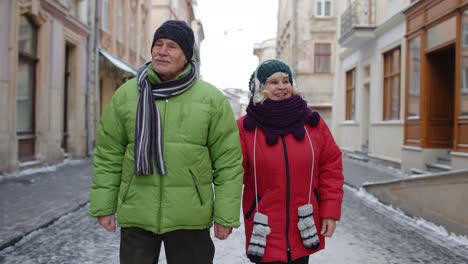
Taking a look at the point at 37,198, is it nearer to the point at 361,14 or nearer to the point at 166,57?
the point at 166,57

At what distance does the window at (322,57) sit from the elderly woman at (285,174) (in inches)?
1234

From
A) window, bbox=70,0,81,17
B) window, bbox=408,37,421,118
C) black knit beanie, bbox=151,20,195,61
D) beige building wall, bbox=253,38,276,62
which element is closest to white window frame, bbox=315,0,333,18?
window, bbox=70,0,81,17

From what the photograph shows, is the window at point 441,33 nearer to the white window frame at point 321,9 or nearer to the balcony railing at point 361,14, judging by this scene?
the balcony railing at point 361,14

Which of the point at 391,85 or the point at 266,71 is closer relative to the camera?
the point at 266,71

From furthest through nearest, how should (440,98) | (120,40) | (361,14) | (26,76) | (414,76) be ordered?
(120,40), (361,14), (414,76), (26,76), (440,98)

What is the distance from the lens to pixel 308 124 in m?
2.88

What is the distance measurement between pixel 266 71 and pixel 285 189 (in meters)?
0.68

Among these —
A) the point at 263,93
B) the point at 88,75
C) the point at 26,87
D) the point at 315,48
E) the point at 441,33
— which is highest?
the point at 315,48

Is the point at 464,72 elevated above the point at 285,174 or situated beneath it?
elevated above

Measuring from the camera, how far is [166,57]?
2572mm

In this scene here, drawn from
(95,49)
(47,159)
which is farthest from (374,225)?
(95,49)

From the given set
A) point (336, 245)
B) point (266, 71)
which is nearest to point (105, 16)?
point (336, 245)

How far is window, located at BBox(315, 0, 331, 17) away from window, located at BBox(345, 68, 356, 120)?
42.9ft

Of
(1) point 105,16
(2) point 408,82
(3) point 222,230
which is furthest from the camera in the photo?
(1) point 105,16
